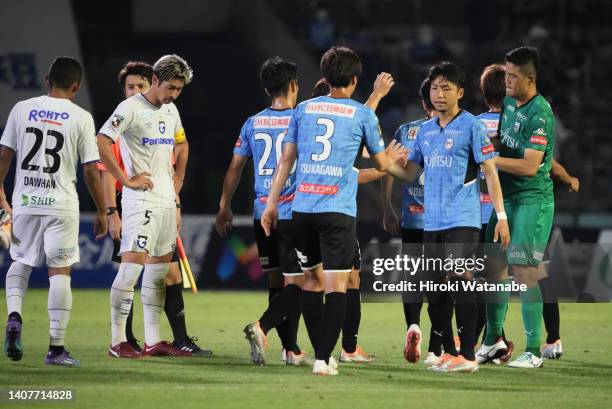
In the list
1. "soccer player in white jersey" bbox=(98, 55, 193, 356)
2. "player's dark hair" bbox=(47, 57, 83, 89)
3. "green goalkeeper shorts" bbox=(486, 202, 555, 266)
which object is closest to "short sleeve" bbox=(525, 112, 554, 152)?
"green goalkeeper shorts" bbox=(486, 202, 555, 266)

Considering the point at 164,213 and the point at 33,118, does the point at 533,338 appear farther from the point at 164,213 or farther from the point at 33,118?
the point at 33,118

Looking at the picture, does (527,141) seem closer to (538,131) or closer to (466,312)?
(538,131)

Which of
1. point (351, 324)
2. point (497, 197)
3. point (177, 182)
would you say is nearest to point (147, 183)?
point (177, 182)

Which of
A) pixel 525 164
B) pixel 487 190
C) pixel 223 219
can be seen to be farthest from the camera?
pixel 487 190

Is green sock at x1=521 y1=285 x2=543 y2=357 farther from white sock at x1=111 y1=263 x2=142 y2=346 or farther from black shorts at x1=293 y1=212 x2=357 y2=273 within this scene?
white sock at x1=111 y1=263 x2=142 y2=346

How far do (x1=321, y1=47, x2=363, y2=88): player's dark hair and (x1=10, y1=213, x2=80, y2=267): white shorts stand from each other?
89.2 inches

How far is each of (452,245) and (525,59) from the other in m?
1.69

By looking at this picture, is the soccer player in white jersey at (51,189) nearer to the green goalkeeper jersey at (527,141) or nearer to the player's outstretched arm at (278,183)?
the player's outstretched arm at (278,183)

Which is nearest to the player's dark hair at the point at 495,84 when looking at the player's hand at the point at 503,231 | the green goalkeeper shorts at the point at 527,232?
the green goalkeeper shorts at the point at 527,232

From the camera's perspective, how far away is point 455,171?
9320 mm

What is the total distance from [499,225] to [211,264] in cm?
1031

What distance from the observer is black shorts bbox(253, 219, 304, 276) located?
9.55 meters

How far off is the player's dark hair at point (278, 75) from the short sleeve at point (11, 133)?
1.90m

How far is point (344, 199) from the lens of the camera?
8.76 metres
